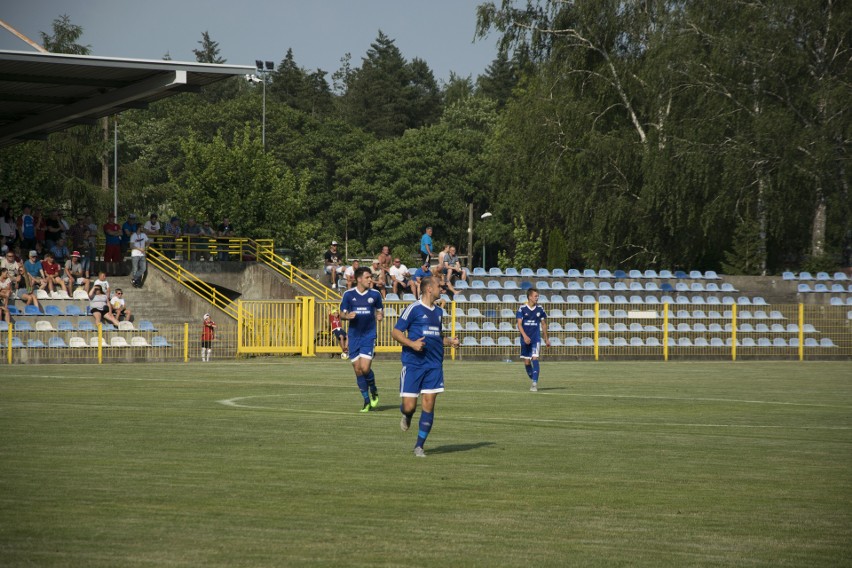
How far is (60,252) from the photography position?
120 feet

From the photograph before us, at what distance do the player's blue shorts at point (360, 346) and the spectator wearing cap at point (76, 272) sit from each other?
19.1 metres

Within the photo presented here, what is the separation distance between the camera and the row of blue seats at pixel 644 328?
3534 cm

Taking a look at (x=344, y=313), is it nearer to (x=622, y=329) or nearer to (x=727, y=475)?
(x=727, y=475)

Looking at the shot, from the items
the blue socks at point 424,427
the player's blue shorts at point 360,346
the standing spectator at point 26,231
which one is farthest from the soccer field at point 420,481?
the standing spectator at point 26,231

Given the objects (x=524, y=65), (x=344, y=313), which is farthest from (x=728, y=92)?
(x=344, y=313)

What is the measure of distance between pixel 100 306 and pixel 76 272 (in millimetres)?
3182

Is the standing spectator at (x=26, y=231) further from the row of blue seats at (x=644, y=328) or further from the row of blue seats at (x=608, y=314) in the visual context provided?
the row of blue seats at (x=644, y=328)

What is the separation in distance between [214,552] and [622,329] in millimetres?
30344

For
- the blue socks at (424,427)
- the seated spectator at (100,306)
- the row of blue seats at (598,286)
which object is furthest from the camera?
the row of blue seats at (598,286)

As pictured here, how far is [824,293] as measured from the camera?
41.5 m

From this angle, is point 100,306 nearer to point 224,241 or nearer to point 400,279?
point 400,279

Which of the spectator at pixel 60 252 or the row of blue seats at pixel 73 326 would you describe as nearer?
the row of blue seats at pixel 73 326

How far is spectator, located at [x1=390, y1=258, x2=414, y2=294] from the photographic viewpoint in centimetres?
3675

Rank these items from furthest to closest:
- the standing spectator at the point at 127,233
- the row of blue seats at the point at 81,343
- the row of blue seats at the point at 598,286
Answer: the standing spectator at the point at 127,233 → the row of blue seats at the point at 598,286 → the row of blue seats at the point at 81,343
